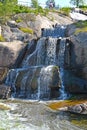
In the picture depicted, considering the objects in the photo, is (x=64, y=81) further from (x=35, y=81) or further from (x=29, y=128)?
(x=29, y=128)

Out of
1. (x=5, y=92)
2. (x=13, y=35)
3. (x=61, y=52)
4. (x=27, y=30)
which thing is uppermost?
(x=27, y=30)

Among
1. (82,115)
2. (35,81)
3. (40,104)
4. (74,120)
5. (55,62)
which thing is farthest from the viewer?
(55,62)

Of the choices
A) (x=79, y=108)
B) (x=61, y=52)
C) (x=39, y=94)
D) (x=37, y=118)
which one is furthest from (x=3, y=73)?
(x=37, y=118)

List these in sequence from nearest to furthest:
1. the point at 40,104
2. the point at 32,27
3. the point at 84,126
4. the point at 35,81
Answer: the point at 84,126 → the point at 40,104 → the point at 35,81 → the point at 32,27

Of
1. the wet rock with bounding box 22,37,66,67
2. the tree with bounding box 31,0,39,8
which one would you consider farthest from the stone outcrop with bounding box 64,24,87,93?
the tree with bounding box 31,0,39,8

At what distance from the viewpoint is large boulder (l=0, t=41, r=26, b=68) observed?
38.6 m

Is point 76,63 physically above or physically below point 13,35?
below

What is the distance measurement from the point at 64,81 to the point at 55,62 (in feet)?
11.2

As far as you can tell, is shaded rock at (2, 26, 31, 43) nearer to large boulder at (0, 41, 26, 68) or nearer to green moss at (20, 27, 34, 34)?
green moss at (20, 27, 34, 34)

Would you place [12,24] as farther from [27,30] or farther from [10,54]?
[10,54]

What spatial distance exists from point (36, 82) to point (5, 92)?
311cm

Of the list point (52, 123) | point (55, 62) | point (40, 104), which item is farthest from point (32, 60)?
point (52, 123)

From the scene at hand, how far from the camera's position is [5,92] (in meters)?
32.5

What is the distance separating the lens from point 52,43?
37438 mm
